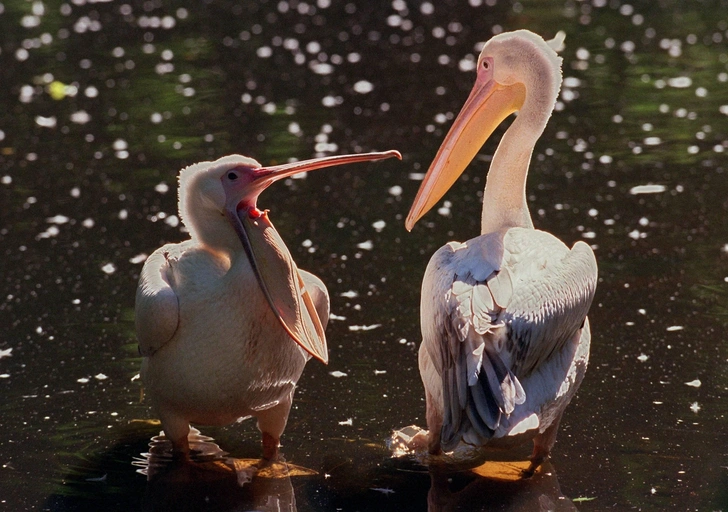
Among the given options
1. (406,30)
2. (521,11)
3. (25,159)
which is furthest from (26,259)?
(521,11)

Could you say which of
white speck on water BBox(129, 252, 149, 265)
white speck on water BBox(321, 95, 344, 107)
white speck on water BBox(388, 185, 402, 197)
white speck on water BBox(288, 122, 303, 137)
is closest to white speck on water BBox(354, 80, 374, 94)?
white speck on water BBox(321, 95, 344, 107)

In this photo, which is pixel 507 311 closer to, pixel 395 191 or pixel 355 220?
pixel 355 220

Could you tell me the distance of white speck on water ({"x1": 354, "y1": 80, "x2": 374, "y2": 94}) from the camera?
8.41 meters

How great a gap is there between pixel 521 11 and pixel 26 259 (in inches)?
269

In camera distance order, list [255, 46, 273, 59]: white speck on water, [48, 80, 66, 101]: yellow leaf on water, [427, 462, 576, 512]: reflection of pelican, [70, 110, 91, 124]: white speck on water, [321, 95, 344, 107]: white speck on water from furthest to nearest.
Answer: [255, 46, 273, 59]: white speck on water → [48, 80, 66, 101]: yellow leaf on water → [321, 95, 344, 107]: white speck on water → [70, 110, 91, 124]: white speck on water → [427, 462, 576, 512]: reflection of pelican

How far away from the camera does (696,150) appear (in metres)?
6.66

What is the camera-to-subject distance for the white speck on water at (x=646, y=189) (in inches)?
236

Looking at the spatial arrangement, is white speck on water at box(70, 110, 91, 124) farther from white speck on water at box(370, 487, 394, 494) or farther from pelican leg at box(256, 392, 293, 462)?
white speck on water at box(370, 487, 394, 494)

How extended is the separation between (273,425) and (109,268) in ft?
6.39

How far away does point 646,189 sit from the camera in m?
6.06

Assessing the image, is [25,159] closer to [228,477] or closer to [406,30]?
[228,477]

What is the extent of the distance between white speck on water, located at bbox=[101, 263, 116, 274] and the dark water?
0.04m

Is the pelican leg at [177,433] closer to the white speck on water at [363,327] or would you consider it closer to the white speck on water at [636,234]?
the white speck on water at [363,327]

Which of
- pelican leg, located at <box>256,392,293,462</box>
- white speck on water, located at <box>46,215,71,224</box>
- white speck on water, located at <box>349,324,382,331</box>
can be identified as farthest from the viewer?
white speck on water, located at <box>46,215,71,224</box>
